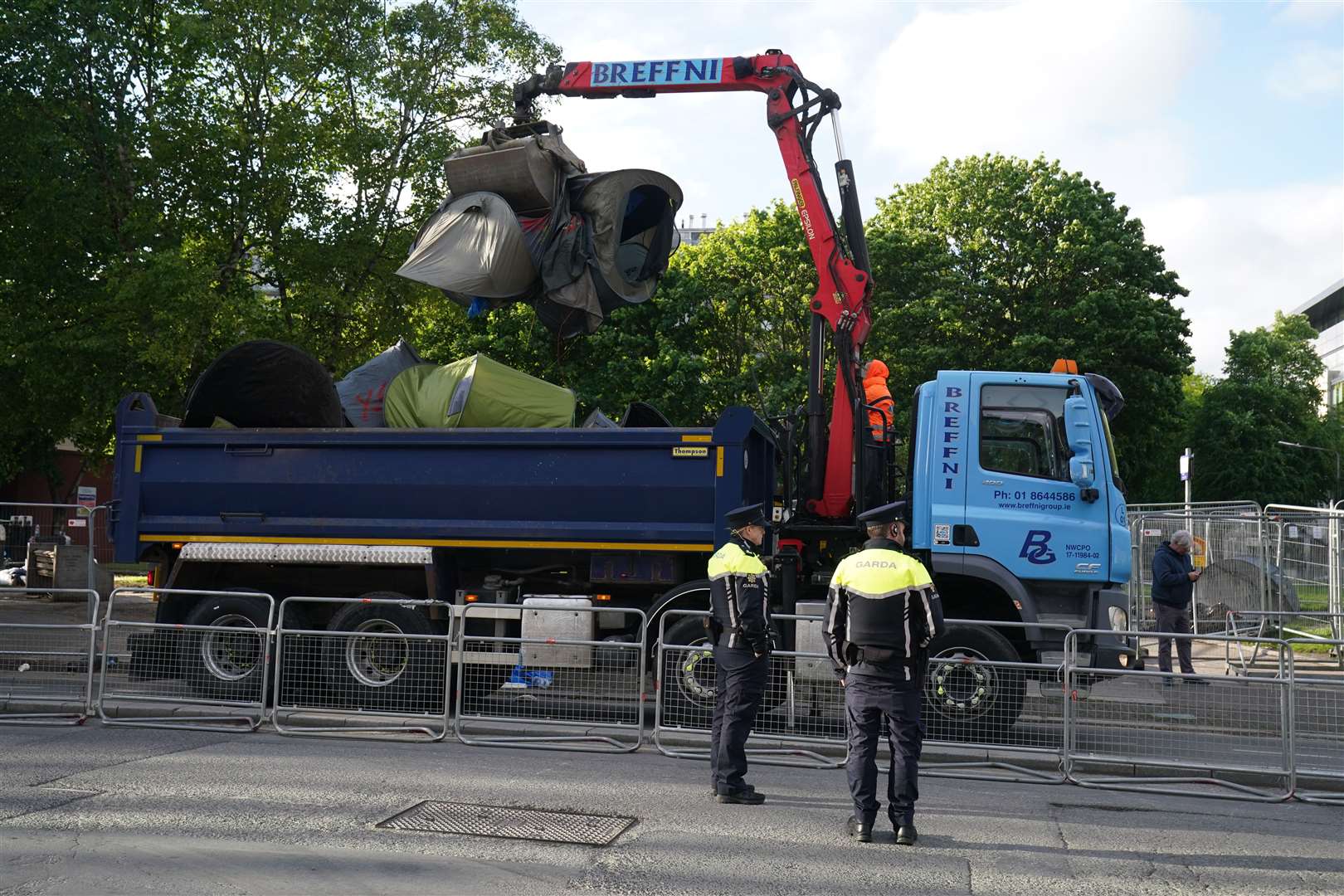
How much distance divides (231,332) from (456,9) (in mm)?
6891

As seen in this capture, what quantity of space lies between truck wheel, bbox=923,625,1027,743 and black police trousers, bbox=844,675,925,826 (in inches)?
83.2

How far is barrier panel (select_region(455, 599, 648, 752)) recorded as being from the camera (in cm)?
898

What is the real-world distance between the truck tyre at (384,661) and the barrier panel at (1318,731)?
6.04 m

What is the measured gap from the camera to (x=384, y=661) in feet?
32.2

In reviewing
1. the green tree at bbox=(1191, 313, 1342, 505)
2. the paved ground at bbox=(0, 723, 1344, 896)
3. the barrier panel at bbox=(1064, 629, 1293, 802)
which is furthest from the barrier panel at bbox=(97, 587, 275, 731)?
the green tree at bbox=(1191, 313, 1342, 505)

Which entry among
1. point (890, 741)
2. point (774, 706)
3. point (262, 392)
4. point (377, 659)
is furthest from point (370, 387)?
point (890, 741)

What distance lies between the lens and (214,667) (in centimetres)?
996

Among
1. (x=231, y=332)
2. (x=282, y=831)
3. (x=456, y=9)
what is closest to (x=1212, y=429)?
(x=456, y=9)

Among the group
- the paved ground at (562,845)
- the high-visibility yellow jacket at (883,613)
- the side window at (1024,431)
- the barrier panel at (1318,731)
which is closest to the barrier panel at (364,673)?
the paved ground at (562,845)

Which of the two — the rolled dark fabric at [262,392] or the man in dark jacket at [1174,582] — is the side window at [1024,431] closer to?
the man in dark jacket at [1174,582]

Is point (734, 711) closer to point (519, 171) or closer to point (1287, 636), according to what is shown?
point (519, 171)

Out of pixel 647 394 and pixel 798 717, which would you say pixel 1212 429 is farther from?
pixel 798 717

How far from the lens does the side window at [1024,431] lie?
31.8ft

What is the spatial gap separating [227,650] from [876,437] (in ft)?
18.9
